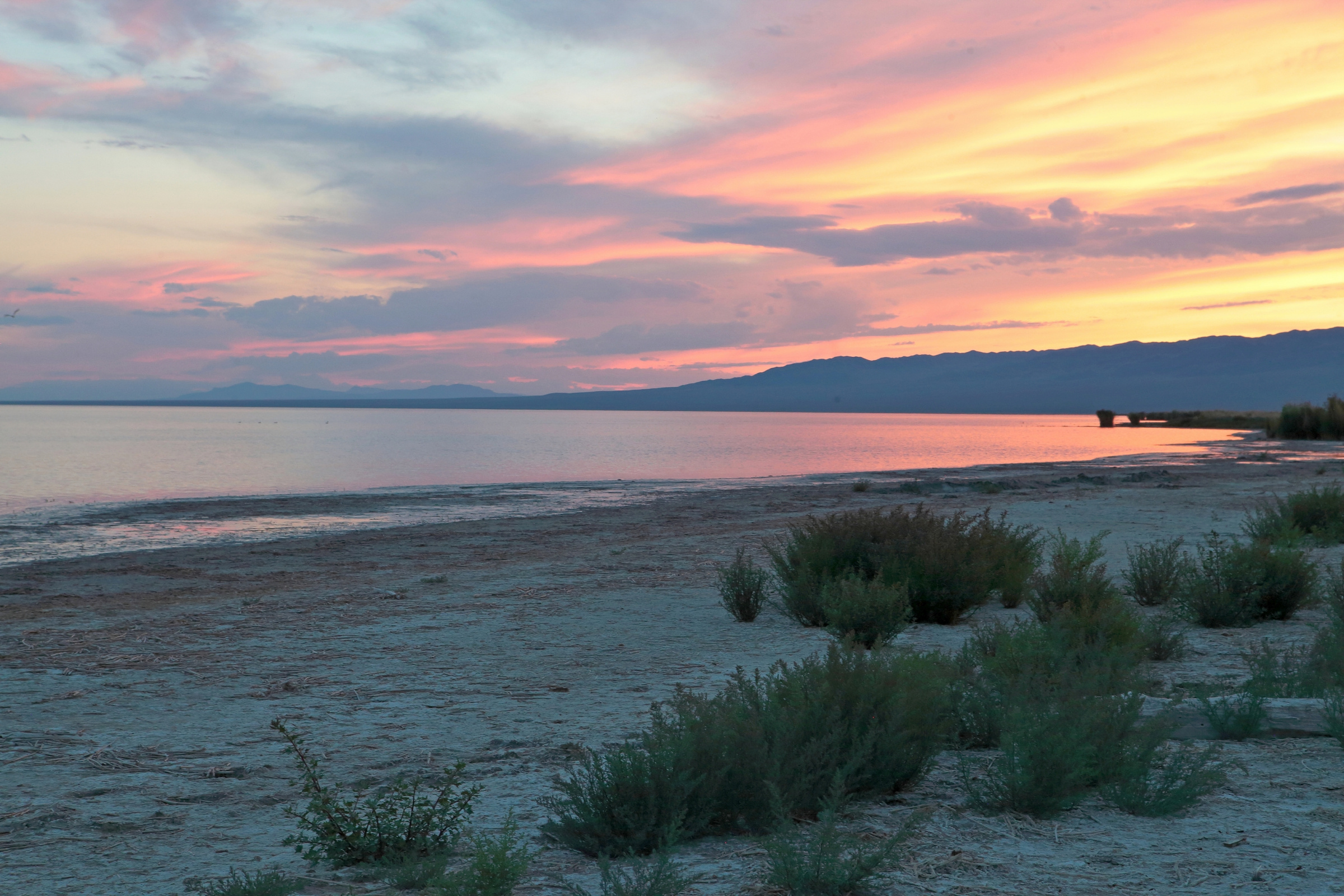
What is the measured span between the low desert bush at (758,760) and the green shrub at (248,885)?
1.01 m

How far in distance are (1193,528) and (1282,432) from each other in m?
47.1

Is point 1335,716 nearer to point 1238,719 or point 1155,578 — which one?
point 1238,719

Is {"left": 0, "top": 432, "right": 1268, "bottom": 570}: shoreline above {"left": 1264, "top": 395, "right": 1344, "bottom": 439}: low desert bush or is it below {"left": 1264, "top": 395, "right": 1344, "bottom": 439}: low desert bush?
below

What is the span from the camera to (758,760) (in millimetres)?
4012

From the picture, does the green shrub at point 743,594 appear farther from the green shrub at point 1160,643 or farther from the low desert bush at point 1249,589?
the low desert bush at point 1249,589

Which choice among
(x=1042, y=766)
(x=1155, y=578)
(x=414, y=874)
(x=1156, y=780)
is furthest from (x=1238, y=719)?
(x=1155, y=578)

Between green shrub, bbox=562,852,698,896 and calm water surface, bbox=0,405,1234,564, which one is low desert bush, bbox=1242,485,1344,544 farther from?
calm water surface, bbox=0,405,1234,564

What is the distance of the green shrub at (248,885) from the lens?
3.35 m

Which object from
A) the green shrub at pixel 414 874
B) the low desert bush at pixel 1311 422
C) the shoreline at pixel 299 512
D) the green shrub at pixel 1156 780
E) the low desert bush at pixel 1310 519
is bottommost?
the shoreline at pixel 299 512

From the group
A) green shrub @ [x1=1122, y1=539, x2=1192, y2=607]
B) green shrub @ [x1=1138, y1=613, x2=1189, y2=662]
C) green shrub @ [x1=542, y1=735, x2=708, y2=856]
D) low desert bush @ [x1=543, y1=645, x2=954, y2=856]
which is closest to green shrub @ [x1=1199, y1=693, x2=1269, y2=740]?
low desert bush @ [x1=543, y1=645, x2=954, y2=856]

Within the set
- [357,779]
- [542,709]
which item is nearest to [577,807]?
[357,779]

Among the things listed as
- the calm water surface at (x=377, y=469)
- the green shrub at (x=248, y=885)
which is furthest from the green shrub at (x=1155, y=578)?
the calm water surface at (x=377, y=469)

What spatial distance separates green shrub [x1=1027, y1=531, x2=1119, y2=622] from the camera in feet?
26.7

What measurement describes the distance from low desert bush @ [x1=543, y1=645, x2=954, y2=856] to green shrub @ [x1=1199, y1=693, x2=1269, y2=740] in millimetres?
1527
